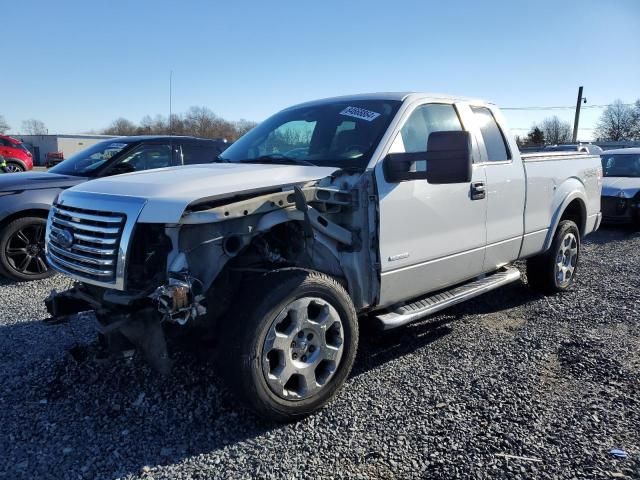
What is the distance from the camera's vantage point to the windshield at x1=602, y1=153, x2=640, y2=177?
12039mm

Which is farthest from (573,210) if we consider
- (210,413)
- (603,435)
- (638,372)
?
(210,413)

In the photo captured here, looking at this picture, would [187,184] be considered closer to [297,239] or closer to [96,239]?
[96,239]

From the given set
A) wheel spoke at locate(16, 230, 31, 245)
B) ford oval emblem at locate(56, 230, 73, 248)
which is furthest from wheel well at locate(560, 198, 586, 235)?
wheel spoke at locate(16, 230, 31, 245)

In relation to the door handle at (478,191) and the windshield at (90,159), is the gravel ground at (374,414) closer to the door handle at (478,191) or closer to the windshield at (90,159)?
the door handle at (478,191)

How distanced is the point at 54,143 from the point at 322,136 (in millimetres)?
53451

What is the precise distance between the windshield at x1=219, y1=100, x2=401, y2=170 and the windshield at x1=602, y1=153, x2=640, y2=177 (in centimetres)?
1040

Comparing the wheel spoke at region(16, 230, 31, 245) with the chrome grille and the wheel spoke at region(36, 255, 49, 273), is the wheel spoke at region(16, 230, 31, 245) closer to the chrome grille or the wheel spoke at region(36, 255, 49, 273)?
the wheel spoke at region(36, 255, 49, 273)

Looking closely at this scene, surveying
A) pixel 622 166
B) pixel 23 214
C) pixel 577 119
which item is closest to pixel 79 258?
pixel 23 214

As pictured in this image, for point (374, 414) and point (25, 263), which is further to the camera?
point (25, 263)

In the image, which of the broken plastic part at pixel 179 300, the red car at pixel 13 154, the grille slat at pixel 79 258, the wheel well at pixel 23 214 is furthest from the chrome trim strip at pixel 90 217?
the red car at pixel 13 154

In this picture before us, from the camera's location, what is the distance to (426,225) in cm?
385

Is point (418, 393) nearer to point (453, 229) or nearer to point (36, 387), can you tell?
point (453, 229)

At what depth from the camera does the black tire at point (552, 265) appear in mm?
5602

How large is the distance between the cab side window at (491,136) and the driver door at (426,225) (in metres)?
0.21
